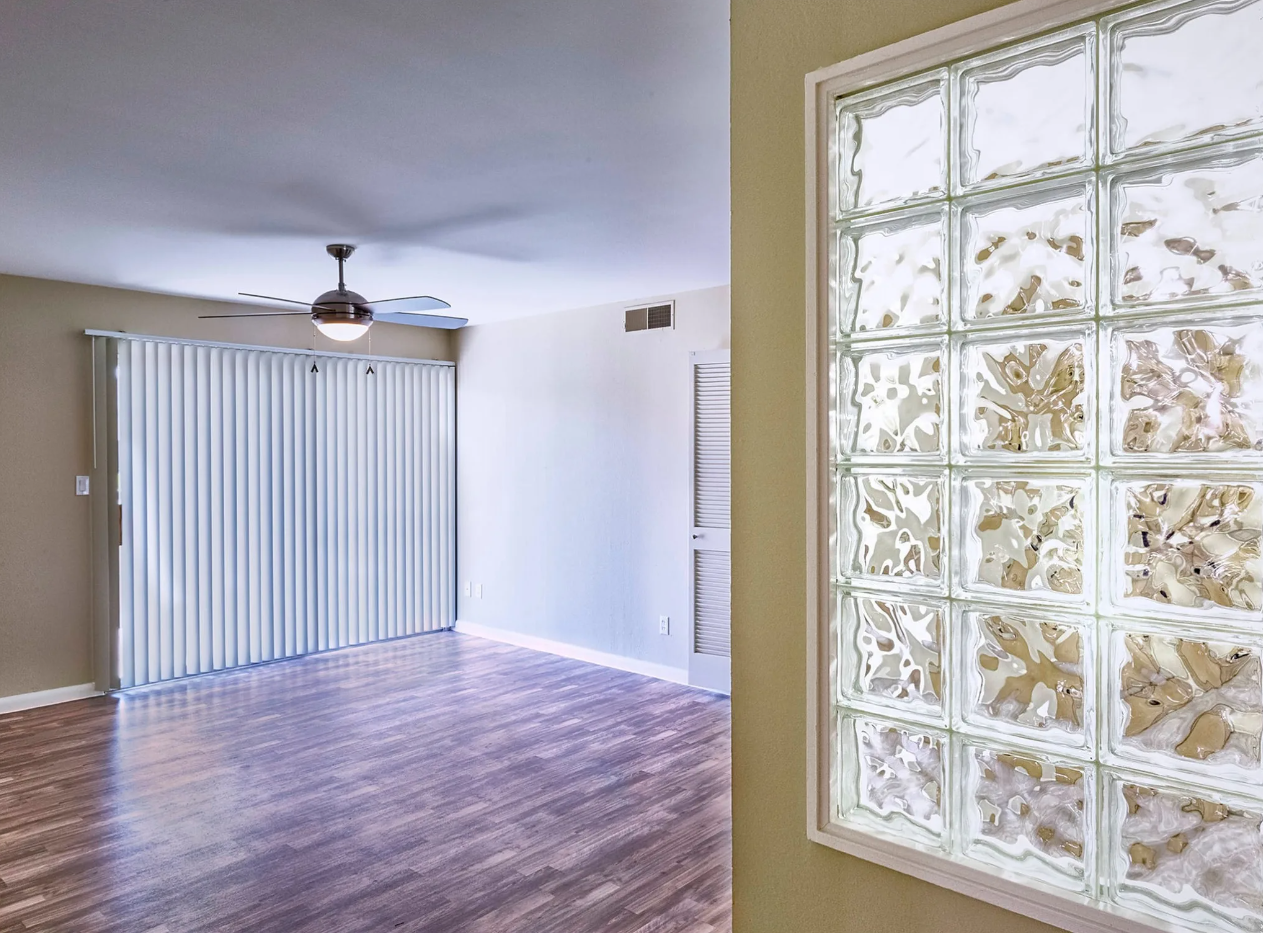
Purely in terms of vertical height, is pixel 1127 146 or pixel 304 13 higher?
pixel 304 13

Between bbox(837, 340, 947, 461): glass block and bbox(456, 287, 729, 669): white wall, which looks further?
bbox(456, 287, 729, 669): white wall

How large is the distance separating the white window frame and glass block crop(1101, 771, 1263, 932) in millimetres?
185

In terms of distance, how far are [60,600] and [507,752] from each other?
3190 millimetres

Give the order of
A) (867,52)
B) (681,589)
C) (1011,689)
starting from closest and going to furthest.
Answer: (1011,689)
(867,52)
(681,589)

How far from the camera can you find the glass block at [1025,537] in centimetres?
121

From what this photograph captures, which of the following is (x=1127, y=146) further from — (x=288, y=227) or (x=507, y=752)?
(x=507, y=752)

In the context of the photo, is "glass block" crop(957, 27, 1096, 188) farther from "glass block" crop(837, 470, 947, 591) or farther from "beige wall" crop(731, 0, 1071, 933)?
"glass block" crop(837, 470, 947, 591)

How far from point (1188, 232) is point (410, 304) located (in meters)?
3.61

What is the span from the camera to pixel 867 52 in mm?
1386

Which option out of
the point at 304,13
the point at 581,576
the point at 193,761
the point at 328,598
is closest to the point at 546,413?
the point at 581,576

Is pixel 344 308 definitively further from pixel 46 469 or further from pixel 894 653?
pixel 894 653

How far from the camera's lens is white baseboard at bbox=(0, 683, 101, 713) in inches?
191

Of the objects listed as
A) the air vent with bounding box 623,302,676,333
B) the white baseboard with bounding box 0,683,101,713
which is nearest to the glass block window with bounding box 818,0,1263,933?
the air vent with bounding box 623,302,676,333

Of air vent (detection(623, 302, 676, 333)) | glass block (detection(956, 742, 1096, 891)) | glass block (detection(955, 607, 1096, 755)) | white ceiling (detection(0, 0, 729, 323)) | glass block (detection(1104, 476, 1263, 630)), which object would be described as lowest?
glass block (detection(956, 742, 1096, 891))
